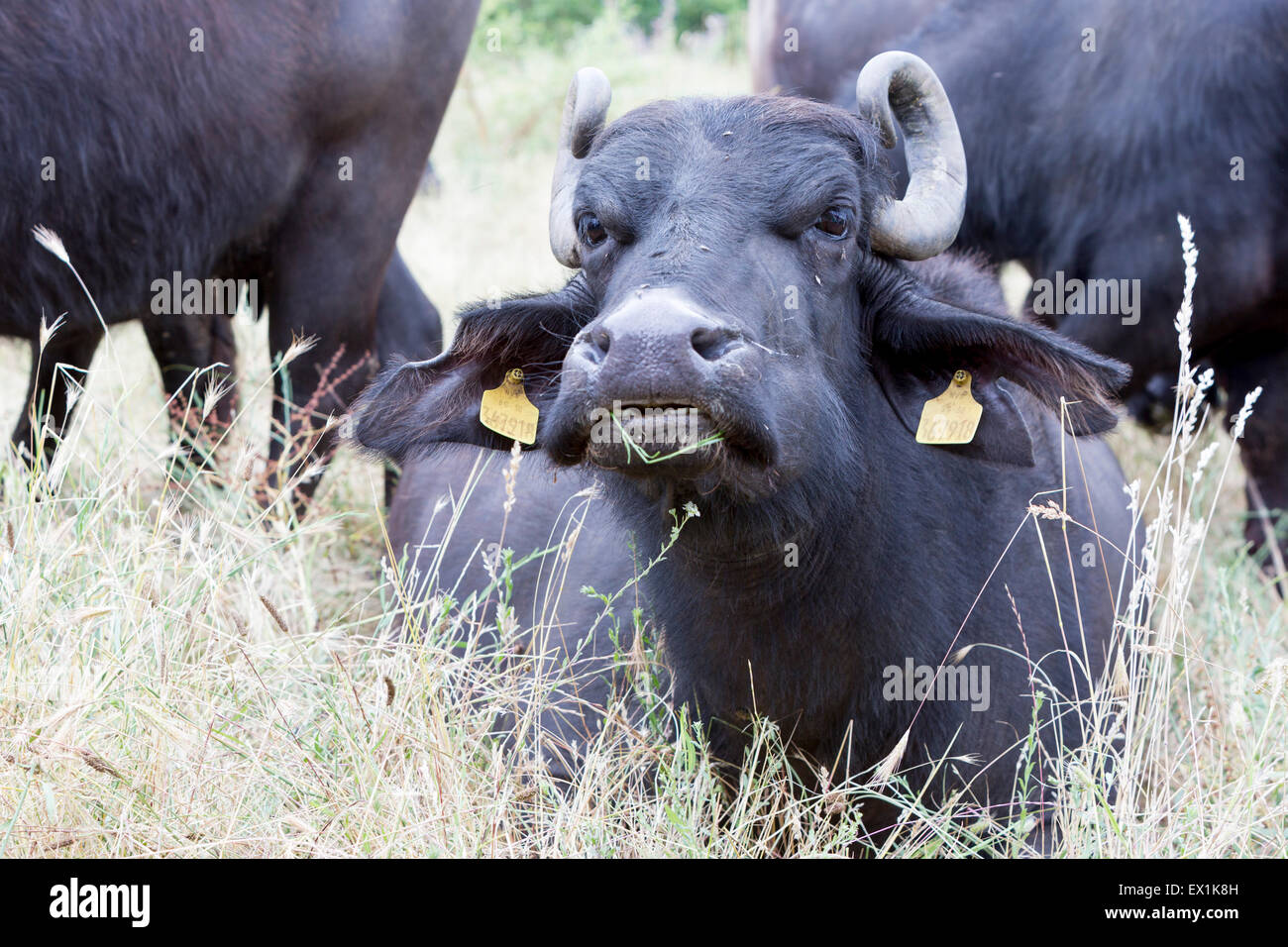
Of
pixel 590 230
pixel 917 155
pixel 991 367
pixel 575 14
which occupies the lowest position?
pixel 991 367

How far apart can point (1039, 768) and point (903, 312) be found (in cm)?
122


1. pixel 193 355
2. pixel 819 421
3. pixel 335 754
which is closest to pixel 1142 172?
pixel 819 421

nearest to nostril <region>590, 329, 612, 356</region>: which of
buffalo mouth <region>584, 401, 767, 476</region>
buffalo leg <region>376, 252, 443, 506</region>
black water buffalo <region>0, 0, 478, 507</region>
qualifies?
buffalo mouth <region>584, 401, 767, 476</region>

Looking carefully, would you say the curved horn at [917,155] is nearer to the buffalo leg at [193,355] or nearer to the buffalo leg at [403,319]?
the buffalo leg at [403,319]

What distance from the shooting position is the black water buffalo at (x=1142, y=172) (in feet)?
17.3

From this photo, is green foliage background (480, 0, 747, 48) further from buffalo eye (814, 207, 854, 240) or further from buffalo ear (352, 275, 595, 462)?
buffalo eye (814, 207, 854, 240)

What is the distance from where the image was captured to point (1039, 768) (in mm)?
3611

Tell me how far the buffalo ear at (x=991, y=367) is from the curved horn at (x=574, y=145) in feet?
2.76

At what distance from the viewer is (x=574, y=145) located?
388 cm

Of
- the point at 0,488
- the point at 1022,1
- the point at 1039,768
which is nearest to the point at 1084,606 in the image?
the point at 1039,768

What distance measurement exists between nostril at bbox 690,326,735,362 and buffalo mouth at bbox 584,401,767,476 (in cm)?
11

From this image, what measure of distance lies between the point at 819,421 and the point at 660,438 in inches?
21.8

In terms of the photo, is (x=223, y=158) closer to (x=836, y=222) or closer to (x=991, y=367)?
(x=836, y=222)

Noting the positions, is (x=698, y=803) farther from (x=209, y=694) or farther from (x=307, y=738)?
(x=209, y=694)
